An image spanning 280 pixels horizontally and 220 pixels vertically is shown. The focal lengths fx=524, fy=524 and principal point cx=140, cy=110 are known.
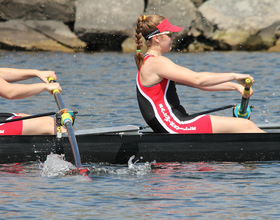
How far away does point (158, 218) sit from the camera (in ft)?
14.0

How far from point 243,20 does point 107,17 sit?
5868 millimetres

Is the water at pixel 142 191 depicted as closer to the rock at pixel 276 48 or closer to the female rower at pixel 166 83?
the female rower at pixel 166 83

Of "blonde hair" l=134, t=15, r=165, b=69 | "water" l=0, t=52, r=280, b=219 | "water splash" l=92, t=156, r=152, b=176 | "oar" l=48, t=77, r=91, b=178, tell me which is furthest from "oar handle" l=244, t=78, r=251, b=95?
"oar" l=48, t=77, r=91, b=178

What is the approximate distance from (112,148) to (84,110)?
184 inches

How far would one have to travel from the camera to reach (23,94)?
5.53m

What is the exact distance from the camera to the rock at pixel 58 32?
75.7 feet

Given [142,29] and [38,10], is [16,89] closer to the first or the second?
[142,29]

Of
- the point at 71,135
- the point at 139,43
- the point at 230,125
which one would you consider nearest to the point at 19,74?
the point at 71,135

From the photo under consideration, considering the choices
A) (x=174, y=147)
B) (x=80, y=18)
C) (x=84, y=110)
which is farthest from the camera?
(x=80, y=18)

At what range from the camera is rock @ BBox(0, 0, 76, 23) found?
23.4 meters

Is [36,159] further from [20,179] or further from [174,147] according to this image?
[174,147]

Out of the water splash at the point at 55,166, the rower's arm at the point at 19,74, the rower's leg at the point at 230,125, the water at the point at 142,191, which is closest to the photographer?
the water at the point at 142,191

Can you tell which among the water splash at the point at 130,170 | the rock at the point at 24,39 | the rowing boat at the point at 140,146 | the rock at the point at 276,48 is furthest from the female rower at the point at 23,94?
the rock at the point at 276,48

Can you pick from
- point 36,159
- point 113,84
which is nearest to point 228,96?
point 113,84
